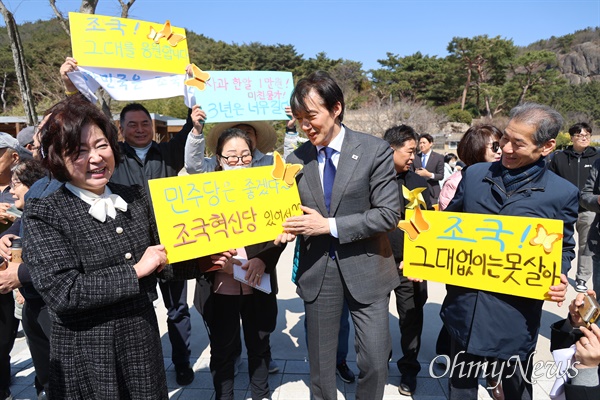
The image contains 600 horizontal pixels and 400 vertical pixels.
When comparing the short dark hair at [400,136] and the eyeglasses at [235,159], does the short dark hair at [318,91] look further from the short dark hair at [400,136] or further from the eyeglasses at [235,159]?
the short dark hair at [400,136]

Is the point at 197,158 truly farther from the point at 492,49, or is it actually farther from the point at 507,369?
the point at 492,49

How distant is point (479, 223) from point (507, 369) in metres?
0.93

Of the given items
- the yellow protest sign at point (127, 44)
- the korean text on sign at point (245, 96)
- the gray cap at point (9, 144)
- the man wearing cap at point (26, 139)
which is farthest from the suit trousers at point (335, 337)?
the man wearing cap at point (26, 139)

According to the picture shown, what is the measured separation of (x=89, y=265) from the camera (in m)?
1.57

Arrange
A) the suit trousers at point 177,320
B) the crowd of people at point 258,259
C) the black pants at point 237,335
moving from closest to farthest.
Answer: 1. the crowd of people at point 258,259
2. the black pants at point 237,335
3. the suit trousers at point 177,320

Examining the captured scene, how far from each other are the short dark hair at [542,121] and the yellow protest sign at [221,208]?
1291 millimetres

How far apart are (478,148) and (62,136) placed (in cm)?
289

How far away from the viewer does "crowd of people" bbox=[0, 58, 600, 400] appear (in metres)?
1.56

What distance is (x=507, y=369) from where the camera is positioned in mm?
2207

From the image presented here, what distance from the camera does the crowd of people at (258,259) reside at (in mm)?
1564

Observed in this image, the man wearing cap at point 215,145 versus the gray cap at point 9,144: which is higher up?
the gray cap at point 9,144

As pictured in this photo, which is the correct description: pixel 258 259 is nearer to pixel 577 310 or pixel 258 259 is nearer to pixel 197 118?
pixel 197 118

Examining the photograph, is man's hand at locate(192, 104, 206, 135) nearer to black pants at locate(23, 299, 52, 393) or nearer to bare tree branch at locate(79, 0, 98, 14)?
black pants at locate(23, 299, 52, 393)

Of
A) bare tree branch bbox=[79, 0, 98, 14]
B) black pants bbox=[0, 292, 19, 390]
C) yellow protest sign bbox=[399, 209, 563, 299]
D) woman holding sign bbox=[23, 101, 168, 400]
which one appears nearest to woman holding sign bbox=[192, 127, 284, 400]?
woman holding sign bbox=[23, 101, 168, 400]
